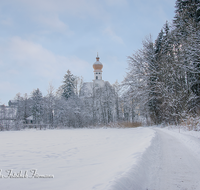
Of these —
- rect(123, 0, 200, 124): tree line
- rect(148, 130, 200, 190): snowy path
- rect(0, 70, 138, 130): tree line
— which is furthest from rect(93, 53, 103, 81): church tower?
rect(148, 130, 200, 190): snowy path

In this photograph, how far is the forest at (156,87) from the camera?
16125 mm

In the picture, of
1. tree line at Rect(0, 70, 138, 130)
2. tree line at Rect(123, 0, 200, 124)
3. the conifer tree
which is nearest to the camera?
tree line at Rect(123, 0, 200, 124)

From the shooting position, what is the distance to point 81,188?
2.54 metres

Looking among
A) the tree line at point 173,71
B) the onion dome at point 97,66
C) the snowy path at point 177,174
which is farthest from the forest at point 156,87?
the onion dome at point 97,66

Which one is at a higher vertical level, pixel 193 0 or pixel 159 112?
pixel 193 0

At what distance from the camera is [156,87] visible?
22672 millimetres

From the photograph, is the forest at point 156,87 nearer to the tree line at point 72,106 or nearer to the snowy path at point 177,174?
Answer: the tree line at point 72,106

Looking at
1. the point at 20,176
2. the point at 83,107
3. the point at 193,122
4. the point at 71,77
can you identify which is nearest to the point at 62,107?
the point at 83,107

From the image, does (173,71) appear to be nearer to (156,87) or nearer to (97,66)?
(156,87)

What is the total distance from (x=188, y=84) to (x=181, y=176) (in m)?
16.8

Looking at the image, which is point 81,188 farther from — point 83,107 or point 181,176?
point 83,107

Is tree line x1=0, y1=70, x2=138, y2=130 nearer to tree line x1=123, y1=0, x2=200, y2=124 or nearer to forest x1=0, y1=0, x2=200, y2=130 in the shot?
forest x1=0, y1=0, x2=200, y2=130

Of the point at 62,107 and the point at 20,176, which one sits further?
the point at 62,107

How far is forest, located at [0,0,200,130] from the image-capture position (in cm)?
1612
